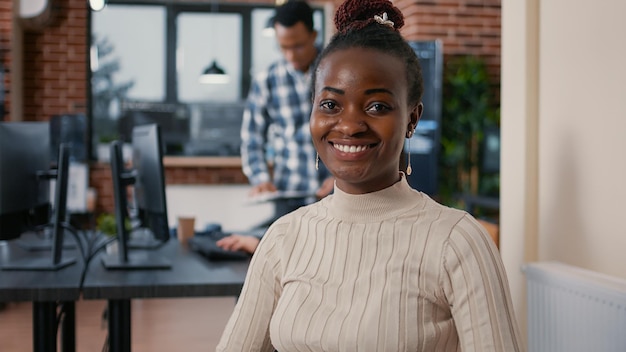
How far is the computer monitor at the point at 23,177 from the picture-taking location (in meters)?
2.32

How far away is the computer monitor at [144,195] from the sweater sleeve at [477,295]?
4.64 ft

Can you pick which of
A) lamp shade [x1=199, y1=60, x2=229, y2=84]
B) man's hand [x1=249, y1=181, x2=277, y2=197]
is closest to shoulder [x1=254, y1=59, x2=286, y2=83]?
man's hand [x1=249, y1=181, x2=277, y2=197]

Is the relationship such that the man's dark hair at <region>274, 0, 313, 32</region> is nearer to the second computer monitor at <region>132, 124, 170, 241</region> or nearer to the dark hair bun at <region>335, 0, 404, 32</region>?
the second computer monitor at <region>132, 124, 170, 241</region>

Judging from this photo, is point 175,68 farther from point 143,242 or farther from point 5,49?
point 143,242

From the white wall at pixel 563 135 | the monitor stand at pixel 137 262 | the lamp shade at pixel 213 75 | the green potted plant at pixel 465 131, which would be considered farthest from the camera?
the lamp shade at pixel 213 75

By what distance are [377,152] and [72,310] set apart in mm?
1896

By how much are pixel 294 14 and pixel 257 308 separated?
1913 mm

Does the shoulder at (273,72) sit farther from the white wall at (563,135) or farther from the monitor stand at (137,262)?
the white wall at (563,135)

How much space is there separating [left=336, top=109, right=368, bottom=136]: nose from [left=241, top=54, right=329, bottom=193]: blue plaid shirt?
82.2 inches

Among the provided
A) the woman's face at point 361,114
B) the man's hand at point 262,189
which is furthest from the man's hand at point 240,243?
the woman's face at point 361,114

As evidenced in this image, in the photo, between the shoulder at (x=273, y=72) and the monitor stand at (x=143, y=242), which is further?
the shoulder at (x=273, y=72)

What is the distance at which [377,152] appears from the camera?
1.08 meters

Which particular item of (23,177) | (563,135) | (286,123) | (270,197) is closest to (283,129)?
(286,123)

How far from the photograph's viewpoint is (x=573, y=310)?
1.72m
